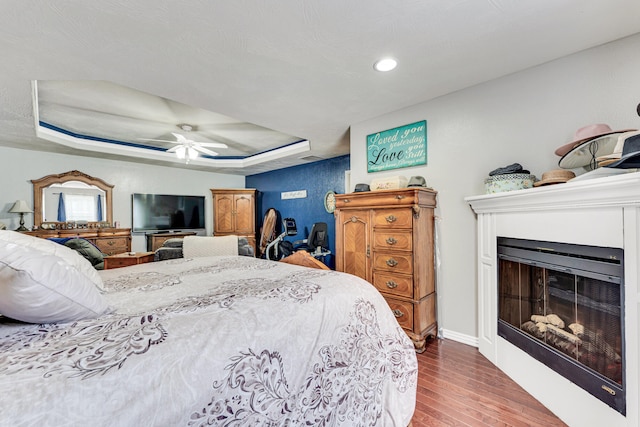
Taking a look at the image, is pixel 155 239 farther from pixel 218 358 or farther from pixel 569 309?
pixel 569 309

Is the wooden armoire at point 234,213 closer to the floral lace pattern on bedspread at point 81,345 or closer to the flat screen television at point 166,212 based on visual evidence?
the flat screen television at point 166,212

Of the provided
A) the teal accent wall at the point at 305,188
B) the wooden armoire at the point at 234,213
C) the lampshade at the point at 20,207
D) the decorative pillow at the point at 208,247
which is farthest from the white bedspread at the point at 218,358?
the wooden armoire at the point at 234,213

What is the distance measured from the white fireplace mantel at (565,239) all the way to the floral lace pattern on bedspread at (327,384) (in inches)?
33.9

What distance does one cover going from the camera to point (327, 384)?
1.03 meters

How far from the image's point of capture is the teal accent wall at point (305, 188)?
495 cm

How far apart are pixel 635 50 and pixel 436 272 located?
6.66 feet

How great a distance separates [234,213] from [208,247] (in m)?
2.84

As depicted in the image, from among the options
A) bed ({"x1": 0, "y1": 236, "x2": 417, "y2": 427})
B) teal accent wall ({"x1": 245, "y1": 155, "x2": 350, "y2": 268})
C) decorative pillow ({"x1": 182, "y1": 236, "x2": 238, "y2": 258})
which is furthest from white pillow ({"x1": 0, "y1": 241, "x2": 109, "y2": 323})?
teal accent wall ({"x1": 245, "y1": 155, "x2": 350, "y2": 268})

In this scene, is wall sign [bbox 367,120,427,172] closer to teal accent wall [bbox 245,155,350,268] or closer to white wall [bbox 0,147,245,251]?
teal accent wall [bbox 245,155,350,268]

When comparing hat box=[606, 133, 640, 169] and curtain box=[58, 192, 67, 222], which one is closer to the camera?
hat box=[606, 133, 640, 169]

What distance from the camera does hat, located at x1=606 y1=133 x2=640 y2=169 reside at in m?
1.07

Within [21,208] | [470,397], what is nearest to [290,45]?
[470,397]

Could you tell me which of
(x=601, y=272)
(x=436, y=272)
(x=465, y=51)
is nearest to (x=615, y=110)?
(x=465, y=51)

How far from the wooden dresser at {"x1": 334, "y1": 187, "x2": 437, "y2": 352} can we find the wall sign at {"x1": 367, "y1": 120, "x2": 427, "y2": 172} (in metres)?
0.49
